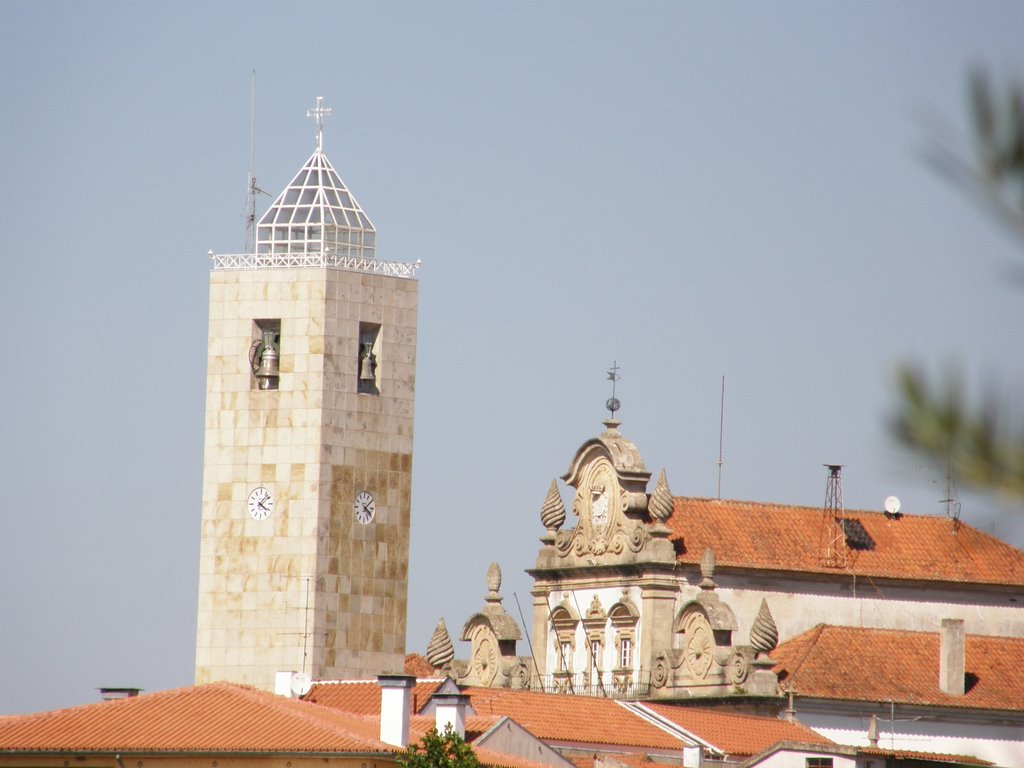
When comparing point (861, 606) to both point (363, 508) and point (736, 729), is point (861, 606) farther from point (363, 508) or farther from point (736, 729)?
point (363, 508)

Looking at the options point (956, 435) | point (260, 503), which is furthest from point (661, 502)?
point (956, 435)

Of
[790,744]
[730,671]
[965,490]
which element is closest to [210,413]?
[730,671]

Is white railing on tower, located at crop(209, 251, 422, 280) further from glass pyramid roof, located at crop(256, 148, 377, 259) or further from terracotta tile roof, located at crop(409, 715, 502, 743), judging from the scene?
terracotta tile roof, located at crop(409, 715, 502, 743)

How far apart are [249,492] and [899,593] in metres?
17.1

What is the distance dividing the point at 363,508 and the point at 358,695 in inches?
781

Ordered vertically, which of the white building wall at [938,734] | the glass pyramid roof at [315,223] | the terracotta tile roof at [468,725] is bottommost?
the white building wall at [938,734]

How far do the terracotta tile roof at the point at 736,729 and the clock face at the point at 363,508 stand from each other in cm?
1221

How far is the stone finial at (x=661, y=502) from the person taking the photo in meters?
60.3

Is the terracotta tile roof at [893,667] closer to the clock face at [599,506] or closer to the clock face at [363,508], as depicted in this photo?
the clock face at [599,506]

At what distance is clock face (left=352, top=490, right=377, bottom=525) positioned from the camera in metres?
64.8

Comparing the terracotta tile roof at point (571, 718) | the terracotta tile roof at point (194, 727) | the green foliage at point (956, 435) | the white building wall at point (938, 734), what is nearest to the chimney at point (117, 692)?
the terracotta tile roof at point (194, 727)

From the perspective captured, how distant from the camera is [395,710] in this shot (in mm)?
35188

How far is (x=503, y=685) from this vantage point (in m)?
61.7

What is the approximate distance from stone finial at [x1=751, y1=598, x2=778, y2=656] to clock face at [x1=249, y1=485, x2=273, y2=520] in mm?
13793
